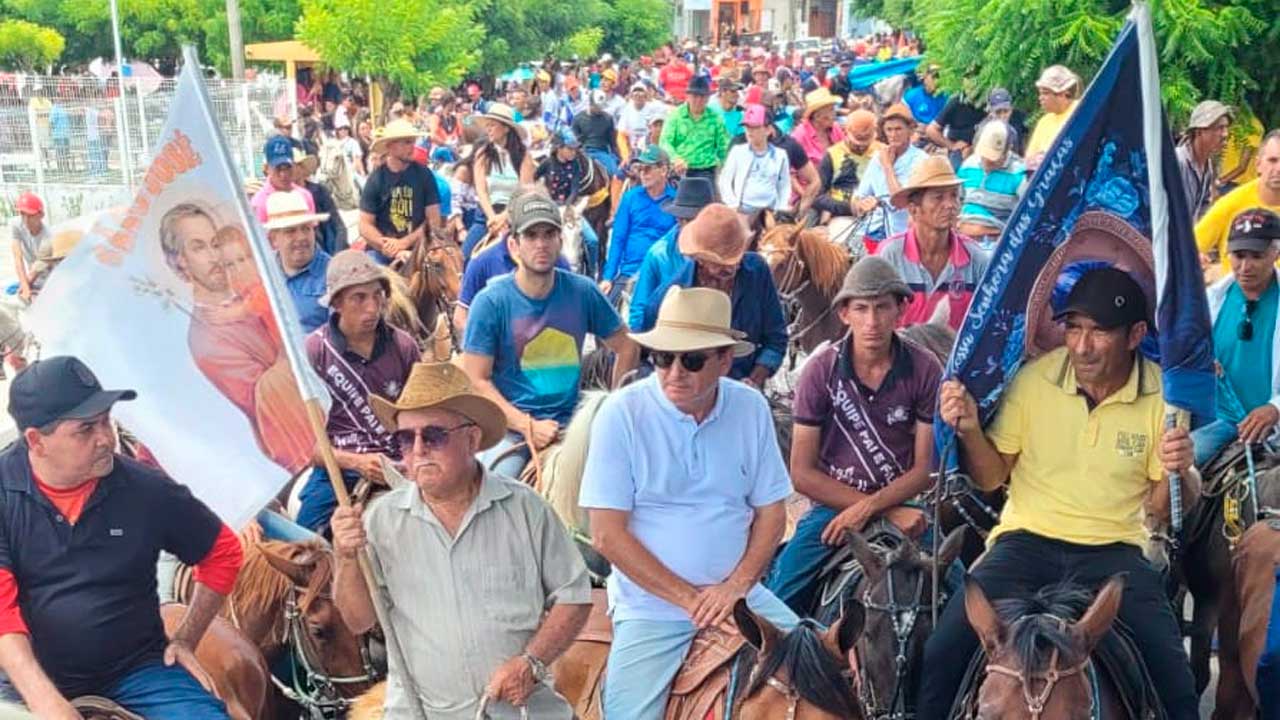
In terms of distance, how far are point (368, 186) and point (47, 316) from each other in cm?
751

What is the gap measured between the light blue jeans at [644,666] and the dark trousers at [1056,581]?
61 centimetres

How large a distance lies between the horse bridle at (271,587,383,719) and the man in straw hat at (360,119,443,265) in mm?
6431

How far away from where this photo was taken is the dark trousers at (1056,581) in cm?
534

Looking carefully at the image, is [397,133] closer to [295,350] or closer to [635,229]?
[635,229]

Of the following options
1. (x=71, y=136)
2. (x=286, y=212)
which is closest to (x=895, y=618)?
(x=286, y=212)

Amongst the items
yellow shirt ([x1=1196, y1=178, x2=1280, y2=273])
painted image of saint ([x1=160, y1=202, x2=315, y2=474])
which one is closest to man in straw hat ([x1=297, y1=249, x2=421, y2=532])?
painted image of saint ([x1=160, y1=202, x2=315, y2=474])

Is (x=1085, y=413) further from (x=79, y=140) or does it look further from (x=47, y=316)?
(x=79, y=140)

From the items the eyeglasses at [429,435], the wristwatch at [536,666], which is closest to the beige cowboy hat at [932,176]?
the eyeglasses at [429,435]

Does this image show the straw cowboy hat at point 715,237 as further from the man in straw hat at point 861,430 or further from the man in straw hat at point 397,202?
the man in straw hat at point 397,202

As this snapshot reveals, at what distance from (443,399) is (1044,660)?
207 centimetres

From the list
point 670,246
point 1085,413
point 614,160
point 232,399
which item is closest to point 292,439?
point 232,399

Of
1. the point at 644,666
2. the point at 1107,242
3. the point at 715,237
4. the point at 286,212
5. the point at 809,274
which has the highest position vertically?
the point at 1107,242

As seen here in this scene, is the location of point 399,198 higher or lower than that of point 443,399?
lower

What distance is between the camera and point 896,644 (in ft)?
19.1
